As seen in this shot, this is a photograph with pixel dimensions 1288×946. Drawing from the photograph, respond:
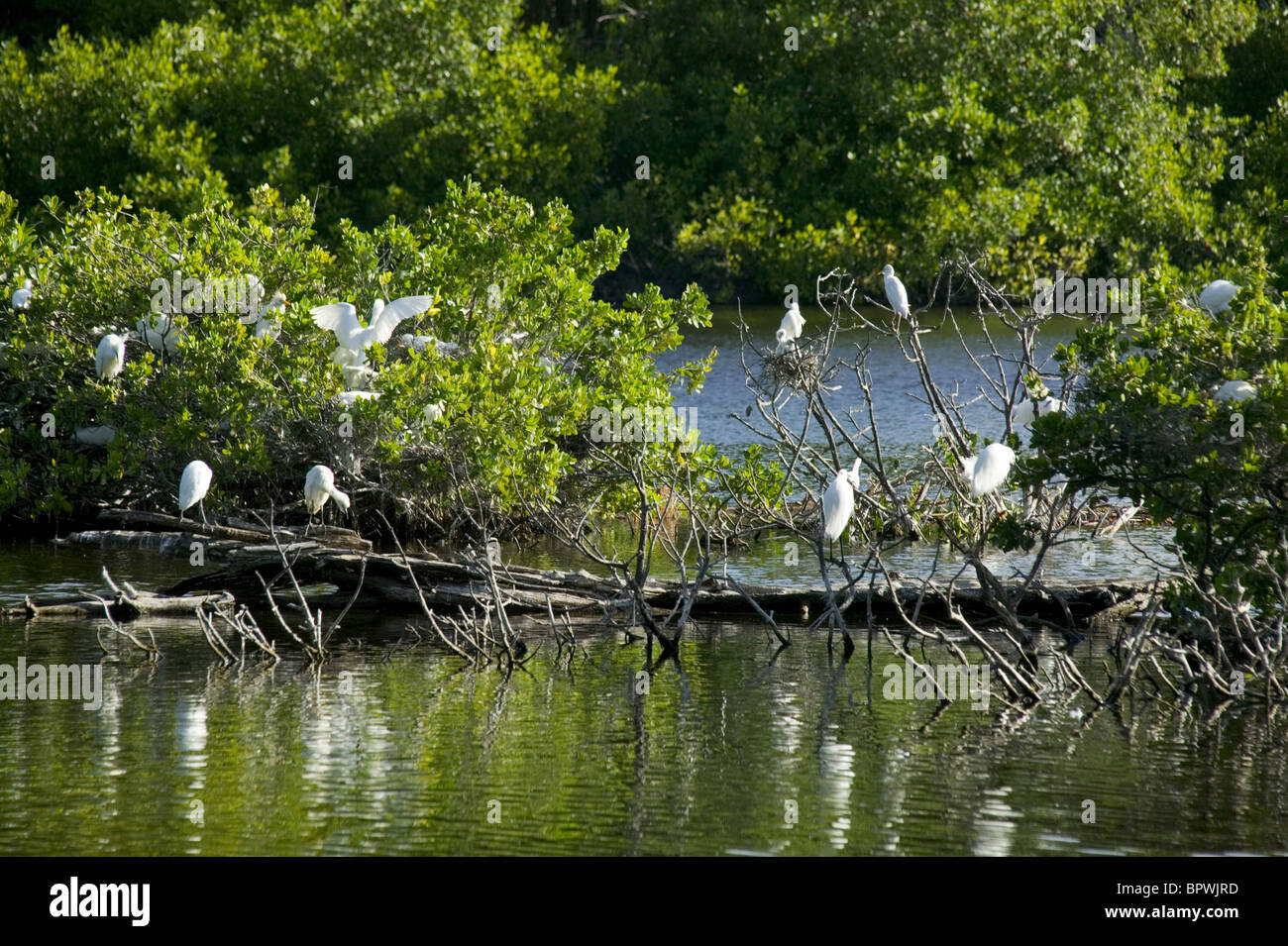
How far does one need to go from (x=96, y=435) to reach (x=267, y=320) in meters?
2.06

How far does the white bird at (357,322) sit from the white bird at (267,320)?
0.44 m

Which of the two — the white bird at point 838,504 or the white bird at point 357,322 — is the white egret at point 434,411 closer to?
the white bird at point 357,322

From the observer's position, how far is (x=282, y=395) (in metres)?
11.4

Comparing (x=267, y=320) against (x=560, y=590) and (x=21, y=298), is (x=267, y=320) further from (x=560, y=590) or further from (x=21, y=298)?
(x=560, y=590)

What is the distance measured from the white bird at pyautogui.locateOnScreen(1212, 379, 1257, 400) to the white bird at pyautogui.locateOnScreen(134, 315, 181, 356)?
778cm

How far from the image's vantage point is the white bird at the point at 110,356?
37.3ft

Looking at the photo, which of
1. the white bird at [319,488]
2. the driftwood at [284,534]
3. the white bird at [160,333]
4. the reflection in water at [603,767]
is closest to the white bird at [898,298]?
the reflection in water at [603,767]

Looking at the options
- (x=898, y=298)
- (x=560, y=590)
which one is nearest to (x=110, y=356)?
(x=560, y=590)

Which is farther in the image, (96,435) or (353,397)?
(96,435)

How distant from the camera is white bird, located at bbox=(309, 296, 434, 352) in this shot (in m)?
11.1

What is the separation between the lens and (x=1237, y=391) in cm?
711

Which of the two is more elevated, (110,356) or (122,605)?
(110,356)

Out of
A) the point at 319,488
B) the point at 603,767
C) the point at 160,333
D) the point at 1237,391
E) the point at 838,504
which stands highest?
A: the point at 160,333
